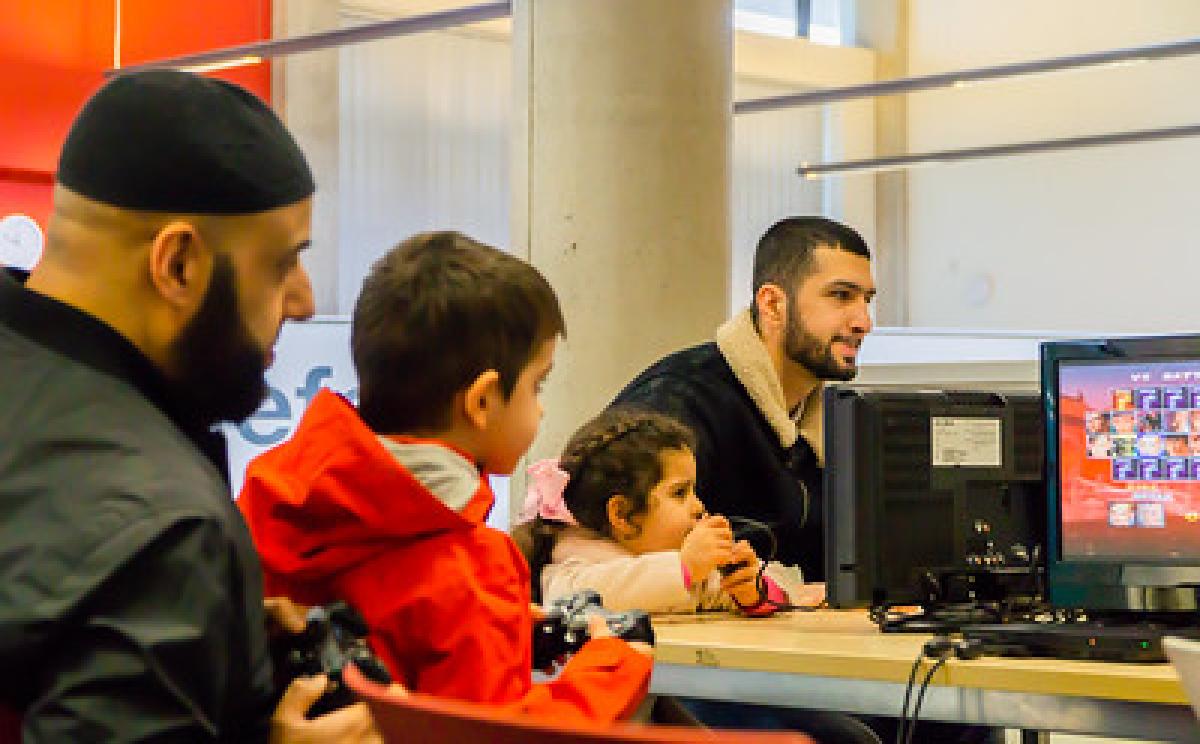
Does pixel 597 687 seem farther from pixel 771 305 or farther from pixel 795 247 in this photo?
pixel 795 247

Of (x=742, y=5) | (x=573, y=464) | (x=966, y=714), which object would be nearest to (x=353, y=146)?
(x=742, y=5)

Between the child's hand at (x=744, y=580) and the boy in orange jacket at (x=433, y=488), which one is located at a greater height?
the boy in orange jacket at (x=433, y=488)

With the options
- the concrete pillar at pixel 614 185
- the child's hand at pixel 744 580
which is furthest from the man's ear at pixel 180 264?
the concrete pillar at pixel 614 185

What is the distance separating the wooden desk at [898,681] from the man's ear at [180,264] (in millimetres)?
1534

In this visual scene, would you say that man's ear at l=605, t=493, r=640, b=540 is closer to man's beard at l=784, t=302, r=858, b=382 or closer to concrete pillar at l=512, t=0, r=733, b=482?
man's beard at l=784, t=302, r=858, b=382

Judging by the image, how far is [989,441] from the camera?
132 inches

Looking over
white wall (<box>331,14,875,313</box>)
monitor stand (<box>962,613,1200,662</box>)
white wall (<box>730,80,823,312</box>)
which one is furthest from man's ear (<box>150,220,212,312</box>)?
white wall (<box>730,80,823,312</box>)

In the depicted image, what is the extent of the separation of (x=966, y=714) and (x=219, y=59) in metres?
6.33

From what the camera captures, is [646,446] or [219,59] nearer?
[646,446]

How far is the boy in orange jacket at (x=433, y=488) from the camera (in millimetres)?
1941

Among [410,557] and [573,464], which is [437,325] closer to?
[410,557]

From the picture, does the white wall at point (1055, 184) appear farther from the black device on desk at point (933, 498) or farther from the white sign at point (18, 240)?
the black device on desk at point (933, 498)

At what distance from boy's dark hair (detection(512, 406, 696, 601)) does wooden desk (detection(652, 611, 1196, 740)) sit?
0.25 metres

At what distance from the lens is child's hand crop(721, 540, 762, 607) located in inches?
133
